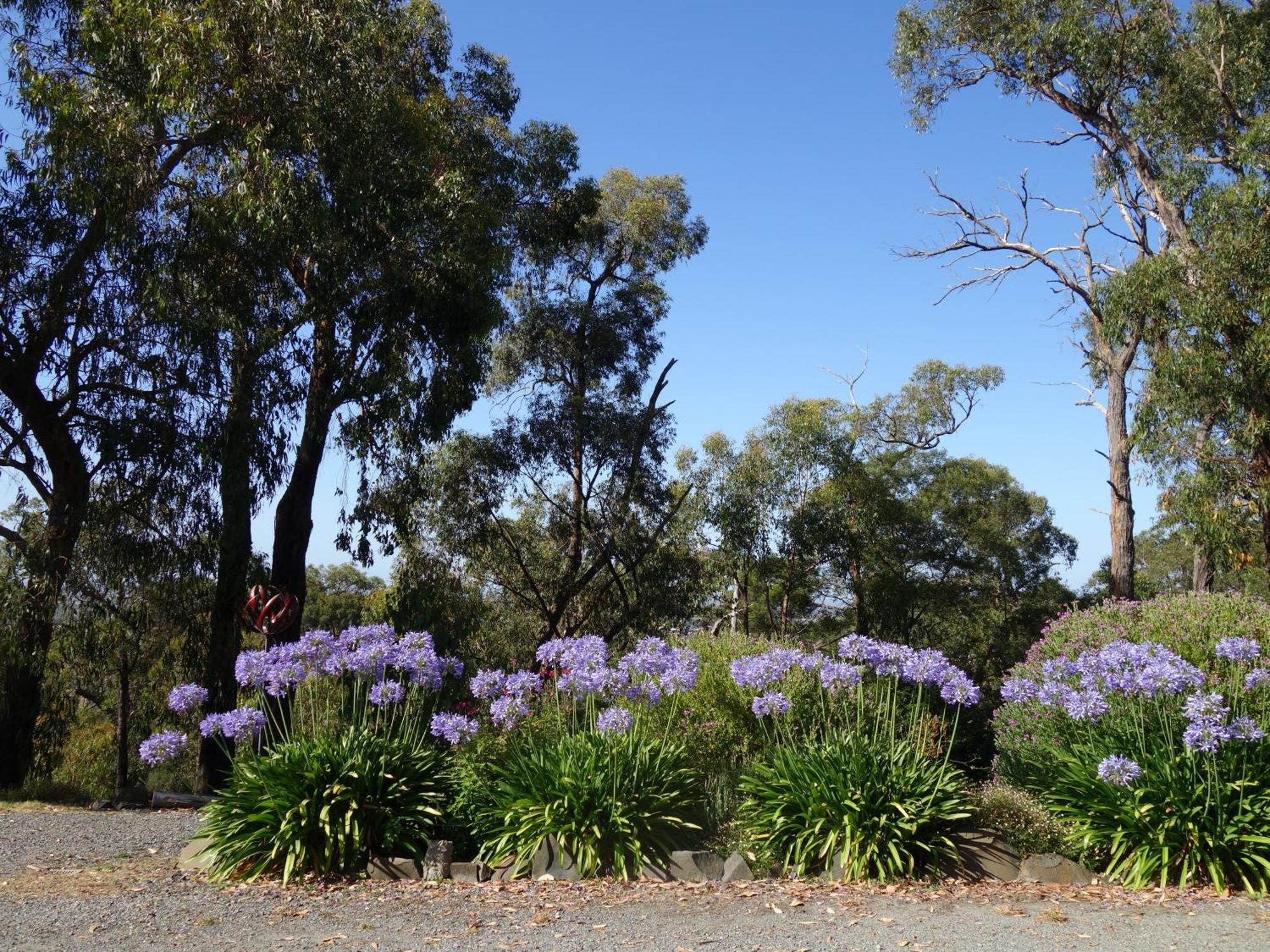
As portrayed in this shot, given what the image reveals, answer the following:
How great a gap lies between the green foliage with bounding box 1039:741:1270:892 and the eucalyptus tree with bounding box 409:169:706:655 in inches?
499

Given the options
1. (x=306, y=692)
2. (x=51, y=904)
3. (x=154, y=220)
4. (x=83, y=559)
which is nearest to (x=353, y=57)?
(x=154, y=220)

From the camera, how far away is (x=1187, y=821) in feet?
17.4

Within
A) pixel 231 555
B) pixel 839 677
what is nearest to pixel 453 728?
pixel 839 677

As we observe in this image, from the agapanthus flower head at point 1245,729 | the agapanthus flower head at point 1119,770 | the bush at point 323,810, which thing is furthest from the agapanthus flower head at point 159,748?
the agapanthus flower head at point 1245,729

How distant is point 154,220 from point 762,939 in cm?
942

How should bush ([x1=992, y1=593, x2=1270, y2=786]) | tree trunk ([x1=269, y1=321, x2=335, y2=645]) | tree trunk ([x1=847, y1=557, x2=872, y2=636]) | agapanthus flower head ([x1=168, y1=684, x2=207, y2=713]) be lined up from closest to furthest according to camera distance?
agapanthus flower head ([x1=168, y1=684, x2=207, y2=713])
bush ([x1=992, y1=593, x2=1270, y2=786])
tree trunk ([x1=269, y1=321, x2=335, y2=645])
tree trunk ([x1=847, y1=557, x2=872, y2=636])

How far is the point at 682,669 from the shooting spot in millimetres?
5930

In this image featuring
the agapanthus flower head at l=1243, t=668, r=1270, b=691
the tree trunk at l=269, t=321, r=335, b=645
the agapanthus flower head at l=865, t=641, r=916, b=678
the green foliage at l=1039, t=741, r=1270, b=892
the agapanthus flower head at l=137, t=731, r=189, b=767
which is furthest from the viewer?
the tree trunk at l=269, t=321, r=335, b=645

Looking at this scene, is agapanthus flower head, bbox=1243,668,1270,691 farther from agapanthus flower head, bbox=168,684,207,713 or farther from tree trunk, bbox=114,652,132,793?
tree trunk, bbox=114,652,132,793

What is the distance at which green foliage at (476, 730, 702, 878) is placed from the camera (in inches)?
216

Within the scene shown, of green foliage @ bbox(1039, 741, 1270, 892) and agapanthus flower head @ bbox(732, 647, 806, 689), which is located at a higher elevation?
agapanthus flower head @ bbox(732, 647, 806, 689)

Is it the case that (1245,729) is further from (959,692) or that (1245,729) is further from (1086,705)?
(959,692)

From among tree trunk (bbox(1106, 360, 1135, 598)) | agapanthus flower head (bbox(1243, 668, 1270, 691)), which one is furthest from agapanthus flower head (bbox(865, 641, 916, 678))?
tree trunk (bbox(1106, 360, 1135, 598))

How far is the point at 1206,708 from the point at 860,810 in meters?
1.78
